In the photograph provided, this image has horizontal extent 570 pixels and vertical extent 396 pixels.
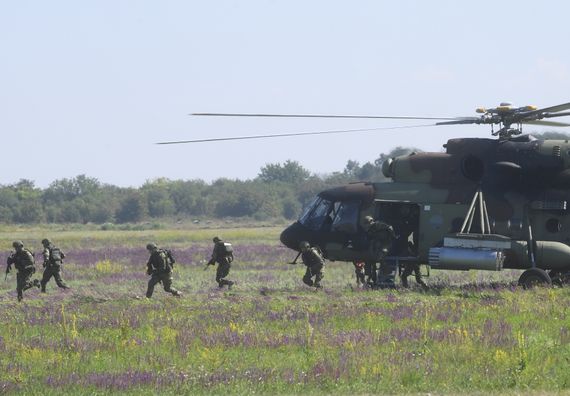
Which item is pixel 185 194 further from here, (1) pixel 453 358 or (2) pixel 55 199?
(1) pixel 453 358

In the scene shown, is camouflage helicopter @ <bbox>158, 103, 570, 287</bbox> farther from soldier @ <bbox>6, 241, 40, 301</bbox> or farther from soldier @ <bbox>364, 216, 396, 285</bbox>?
soldier @ <bbox>6, 241, 40, 301</bbox>

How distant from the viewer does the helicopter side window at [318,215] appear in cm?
2495

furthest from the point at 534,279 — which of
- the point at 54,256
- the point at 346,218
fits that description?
the point at 54,256

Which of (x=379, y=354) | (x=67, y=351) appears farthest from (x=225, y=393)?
(x=67, y=351)

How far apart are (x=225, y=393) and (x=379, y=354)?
2.82 m

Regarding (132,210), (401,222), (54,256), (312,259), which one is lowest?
(312,259)

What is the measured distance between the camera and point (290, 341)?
655 inches

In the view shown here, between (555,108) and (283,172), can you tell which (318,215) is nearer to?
(555,108)

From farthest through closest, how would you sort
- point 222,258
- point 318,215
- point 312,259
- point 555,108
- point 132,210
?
1. point 132,210
2. point 222,258
3. point 312,259
4. point 318,215
5. point 555,108

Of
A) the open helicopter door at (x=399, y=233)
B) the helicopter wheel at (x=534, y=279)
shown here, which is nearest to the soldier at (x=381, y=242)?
the open helicopter door at (x=399, y=233)

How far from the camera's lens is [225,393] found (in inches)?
510

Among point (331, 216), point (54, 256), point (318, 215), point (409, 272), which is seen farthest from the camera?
point (54, 256)

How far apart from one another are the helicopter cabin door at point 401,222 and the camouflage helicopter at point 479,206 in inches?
0.8

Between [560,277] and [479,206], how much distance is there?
2417 mm
